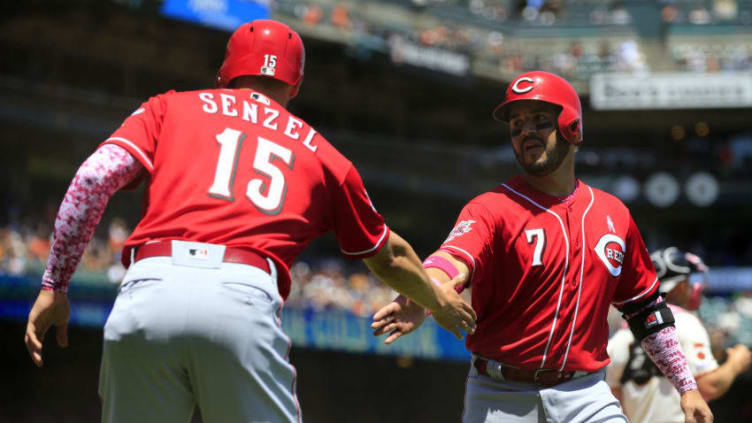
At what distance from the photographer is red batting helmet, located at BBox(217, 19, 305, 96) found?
290 centimetres

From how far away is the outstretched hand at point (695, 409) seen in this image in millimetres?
3602

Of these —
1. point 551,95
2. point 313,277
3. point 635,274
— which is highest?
point 551,95

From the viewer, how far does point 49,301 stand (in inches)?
99.3

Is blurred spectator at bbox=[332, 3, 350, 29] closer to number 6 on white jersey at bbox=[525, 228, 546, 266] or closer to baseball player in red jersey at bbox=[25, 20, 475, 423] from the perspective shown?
number 6 on white jersey at bbox=[525, 228, 546, 266]

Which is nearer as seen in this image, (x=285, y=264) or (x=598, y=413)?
(x=285, y=264)

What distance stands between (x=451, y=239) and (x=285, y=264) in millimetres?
927

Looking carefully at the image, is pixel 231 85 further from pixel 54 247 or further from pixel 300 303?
pixel 300 303

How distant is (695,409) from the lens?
3625 millimetres

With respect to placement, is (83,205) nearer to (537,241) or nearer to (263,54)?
(263,54)

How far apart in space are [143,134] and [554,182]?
1881 millimetres

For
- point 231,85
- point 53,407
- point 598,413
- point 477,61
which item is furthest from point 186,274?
point 477,61

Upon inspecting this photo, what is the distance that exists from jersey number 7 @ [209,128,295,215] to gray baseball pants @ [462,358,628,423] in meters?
1.35

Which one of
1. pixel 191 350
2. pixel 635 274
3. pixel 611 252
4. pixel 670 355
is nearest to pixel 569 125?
pixel 611 252

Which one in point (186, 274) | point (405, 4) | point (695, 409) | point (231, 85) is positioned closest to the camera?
point (186, 274)
